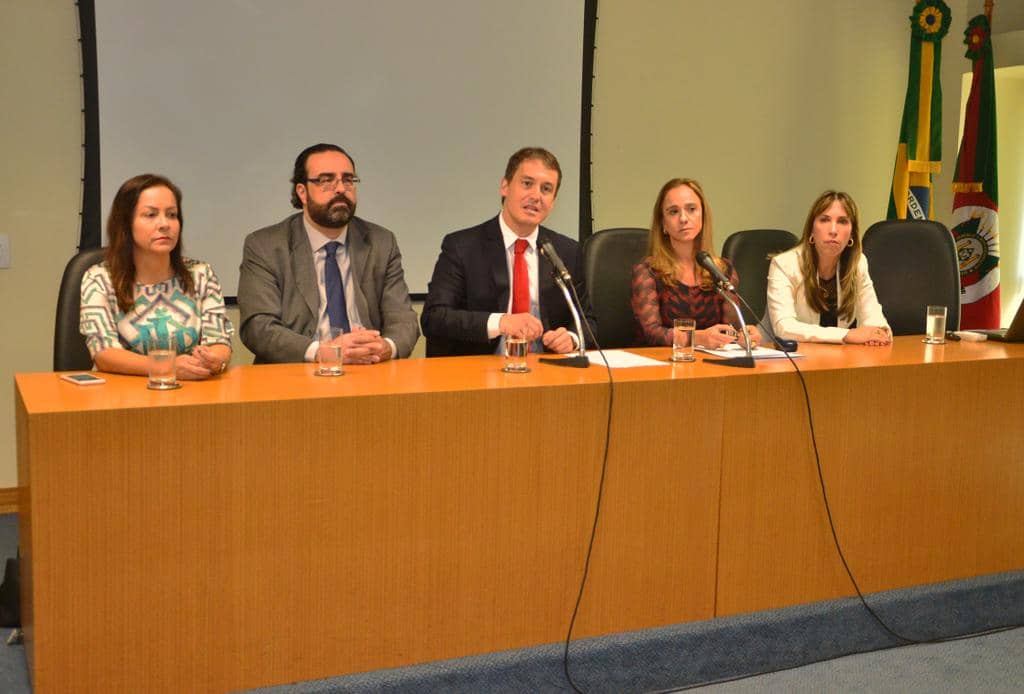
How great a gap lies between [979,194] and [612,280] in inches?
94.8

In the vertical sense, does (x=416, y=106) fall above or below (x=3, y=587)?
above

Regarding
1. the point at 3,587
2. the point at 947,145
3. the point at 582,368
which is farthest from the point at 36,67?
the point at 947,145

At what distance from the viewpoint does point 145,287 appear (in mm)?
2584

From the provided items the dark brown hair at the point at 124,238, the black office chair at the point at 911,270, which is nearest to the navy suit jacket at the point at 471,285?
the dark brown hair at the point at 124,238

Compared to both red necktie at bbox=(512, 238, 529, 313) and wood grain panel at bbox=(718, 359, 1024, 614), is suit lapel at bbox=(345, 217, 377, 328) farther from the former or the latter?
wood grain panel at bbox=(718, 359, 1024, 614)

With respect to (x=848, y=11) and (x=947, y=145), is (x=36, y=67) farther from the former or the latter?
(x=947, y=145)

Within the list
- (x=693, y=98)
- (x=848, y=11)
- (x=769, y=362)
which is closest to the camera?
→ (x=769, y=362)

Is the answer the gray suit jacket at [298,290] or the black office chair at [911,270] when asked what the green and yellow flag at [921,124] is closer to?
the black office chair at [911,270]

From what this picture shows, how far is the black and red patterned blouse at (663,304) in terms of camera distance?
3.33 meters

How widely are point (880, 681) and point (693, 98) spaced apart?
113 inches

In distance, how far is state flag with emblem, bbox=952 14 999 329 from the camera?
16.1 ft

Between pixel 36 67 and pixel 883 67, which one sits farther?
pixel 883 67

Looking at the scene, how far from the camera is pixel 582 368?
8.09ft

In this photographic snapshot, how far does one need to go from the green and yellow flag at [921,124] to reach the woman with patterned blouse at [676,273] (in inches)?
71.6
